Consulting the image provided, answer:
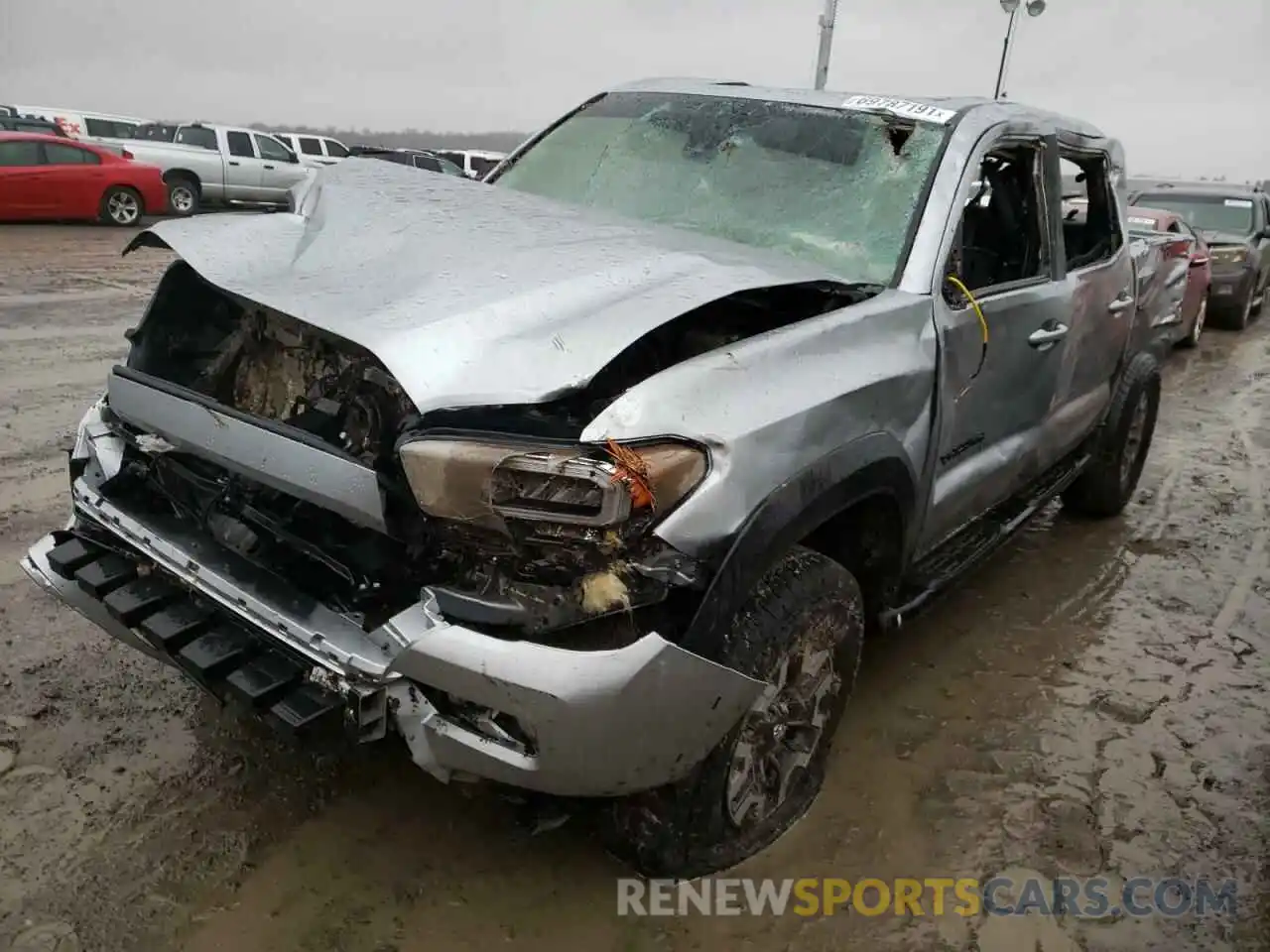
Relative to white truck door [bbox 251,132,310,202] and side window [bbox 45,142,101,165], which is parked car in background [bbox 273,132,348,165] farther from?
side window [bbox 45,142,101,165]

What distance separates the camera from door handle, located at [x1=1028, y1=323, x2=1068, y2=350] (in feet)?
11.5

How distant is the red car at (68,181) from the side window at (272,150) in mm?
3809

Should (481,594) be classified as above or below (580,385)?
below

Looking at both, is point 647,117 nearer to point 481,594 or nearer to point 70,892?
point 481,594

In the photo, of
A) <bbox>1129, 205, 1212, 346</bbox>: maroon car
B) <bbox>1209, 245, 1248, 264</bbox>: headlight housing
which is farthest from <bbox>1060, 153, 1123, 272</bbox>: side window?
<bbox>1209, 245, 1248, 264</bbox>: headlight housing

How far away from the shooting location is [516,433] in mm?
2092

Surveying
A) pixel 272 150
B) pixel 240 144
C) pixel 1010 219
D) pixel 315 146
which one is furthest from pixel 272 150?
pixel 1010 219

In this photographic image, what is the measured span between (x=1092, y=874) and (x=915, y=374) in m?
1.44

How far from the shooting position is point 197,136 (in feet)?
62.8

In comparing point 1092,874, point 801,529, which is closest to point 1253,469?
point 1092,874

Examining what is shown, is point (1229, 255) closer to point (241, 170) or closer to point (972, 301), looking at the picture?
point (972, 301)

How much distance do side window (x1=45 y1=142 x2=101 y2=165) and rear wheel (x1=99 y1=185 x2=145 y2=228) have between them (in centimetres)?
50
